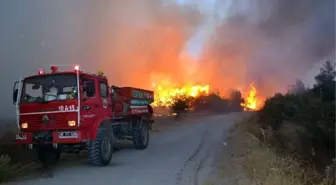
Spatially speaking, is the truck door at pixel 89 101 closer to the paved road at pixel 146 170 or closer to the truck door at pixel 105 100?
the truck door at pixel 105 100

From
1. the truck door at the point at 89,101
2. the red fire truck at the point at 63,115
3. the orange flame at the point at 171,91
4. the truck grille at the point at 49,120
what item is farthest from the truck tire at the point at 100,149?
the orange flame at the point at 171,91

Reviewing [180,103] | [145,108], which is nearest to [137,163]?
[145,108]

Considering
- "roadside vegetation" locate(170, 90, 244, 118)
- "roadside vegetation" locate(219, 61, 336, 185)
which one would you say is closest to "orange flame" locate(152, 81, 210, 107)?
"roadside vegetation" locate(170, 90, 244, 118)

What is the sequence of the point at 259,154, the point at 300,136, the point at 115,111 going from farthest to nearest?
the point at 300,136, the point at 115,111, the point at 259,154

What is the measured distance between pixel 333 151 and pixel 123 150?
7.92 m

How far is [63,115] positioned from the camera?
10.5m

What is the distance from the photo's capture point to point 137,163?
11.8m

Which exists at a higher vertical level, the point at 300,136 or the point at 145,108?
the point at 145,108

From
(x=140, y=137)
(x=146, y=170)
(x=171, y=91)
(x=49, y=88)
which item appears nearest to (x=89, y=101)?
(x=49, y=88)

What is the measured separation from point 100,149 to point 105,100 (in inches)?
73.3

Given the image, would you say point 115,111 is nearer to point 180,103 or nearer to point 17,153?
point 17,153

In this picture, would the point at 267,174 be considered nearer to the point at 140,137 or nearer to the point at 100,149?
the point at 100,149

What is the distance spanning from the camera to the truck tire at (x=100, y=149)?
1089cm

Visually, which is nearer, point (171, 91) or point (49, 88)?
point (49, 88)
